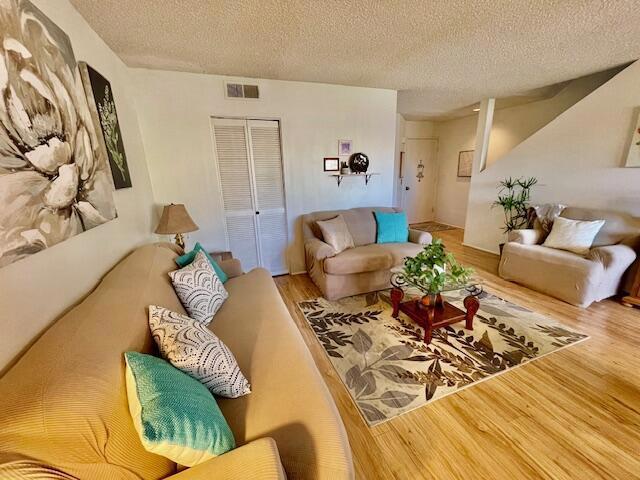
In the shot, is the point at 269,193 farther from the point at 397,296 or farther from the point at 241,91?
the point at 397,296

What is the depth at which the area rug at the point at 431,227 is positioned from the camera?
5768mm

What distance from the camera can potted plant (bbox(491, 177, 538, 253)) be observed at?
11.7 ft

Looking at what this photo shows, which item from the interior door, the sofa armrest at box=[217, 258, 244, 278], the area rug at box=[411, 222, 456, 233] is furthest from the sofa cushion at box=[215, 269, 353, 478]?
the interior door

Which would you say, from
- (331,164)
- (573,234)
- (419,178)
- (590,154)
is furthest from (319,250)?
(419,178)

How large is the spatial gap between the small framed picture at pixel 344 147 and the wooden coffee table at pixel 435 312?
2101 mm

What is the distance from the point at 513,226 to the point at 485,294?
156cm

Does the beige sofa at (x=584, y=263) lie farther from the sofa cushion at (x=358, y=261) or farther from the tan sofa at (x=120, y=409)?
the tan sofa at (x=120, y=409)

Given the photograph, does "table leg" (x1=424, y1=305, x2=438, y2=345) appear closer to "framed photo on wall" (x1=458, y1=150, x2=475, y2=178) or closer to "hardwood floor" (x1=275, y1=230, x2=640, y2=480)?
"hardwood floor" (x1=275, y1=230, x2=640, y2=480)

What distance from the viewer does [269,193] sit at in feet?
10.7

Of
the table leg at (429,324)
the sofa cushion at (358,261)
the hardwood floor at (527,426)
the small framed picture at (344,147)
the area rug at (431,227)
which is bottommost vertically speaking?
the hardwood floor at (527,426)

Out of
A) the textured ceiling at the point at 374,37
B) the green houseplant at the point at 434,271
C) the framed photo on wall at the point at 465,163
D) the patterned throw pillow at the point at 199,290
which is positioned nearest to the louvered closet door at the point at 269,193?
the textured ceiling at the point at 374,37

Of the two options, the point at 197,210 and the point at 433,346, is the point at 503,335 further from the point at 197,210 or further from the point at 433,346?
the point at 197,210

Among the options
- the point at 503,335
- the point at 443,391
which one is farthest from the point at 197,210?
the point at 503,335

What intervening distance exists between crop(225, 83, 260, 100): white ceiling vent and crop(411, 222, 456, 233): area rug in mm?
4374
